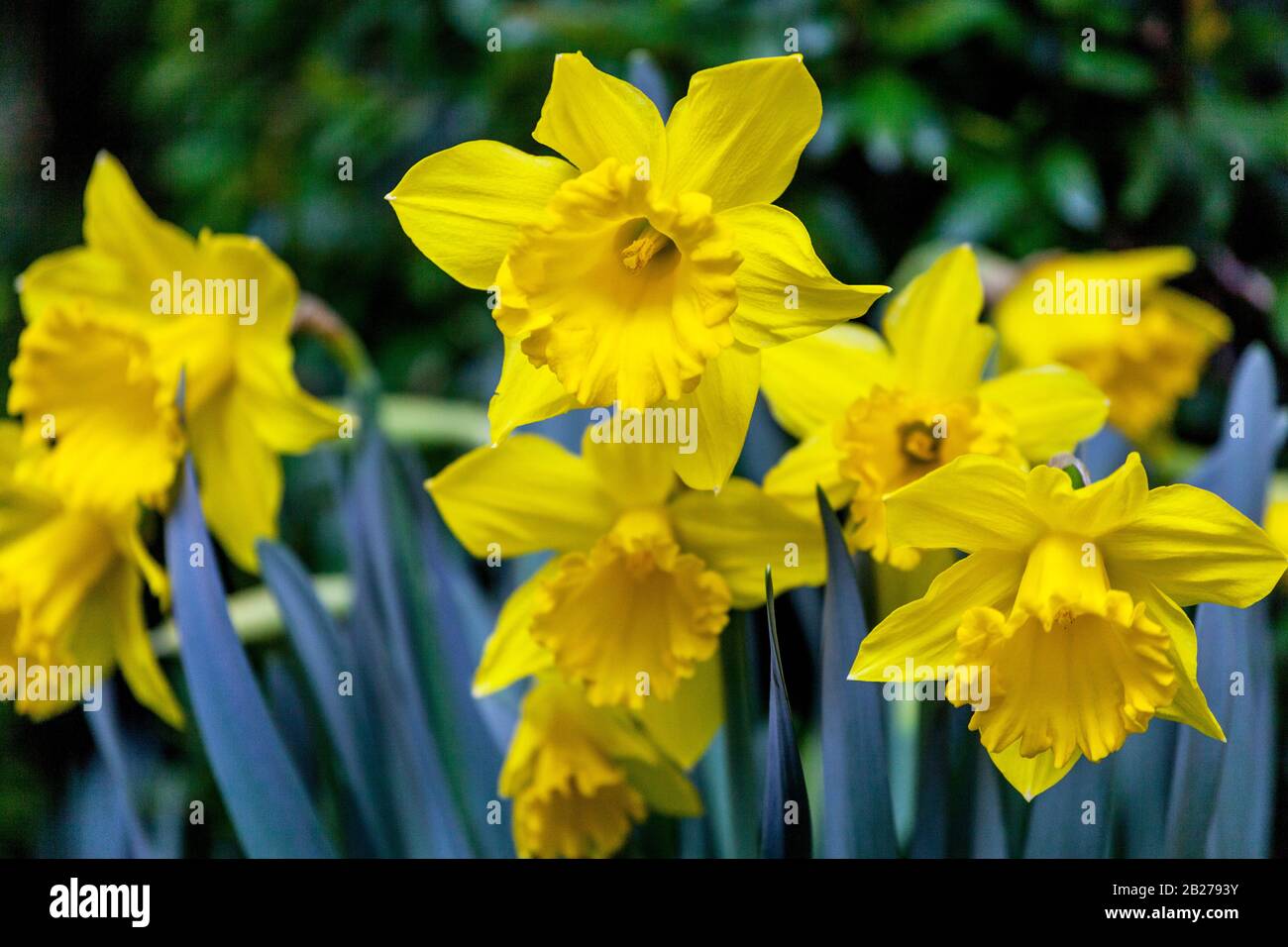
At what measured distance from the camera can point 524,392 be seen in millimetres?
645

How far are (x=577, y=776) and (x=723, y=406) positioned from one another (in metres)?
0.31

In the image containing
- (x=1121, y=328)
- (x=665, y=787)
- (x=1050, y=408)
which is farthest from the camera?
(x=1121, y=328)

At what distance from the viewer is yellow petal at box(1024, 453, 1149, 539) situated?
60 cm

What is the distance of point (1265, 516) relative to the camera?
909 millimetres

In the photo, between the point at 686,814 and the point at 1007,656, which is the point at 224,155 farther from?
the point at 1007,656

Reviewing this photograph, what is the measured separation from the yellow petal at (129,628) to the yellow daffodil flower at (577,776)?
0.29 m

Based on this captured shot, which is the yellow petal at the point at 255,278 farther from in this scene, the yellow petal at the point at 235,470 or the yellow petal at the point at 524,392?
the yellow petal at the point at 524,392

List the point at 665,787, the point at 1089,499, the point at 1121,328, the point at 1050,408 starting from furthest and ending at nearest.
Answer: the point at 1121,328
the point at 665,787
the point at 1050,408
the point at 1089,499

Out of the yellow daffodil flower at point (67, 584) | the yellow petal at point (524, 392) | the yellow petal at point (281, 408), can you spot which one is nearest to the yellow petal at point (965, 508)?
the yellow petal at point (524, 392)

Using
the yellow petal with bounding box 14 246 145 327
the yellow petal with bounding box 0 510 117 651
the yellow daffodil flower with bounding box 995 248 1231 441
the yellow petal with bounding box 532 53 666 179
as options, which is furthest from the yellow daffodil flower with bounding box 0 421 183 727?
the yellow daffodil flower with bounding box 995 248 1231 441

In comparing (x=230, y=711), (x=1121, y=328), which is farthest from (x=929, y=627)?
(x=1121, y=328)

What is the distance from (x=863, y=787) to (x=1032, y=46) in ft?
3.75

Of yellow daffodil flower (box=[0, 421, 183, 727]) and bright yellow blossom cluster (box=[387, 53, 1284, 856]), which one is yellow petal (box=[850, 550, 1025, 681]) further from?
yellow daffodil flower (box=[0, 421, 183, 727])

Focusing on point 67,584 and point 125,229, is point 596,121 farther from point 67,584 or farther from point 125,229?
point 67,584
